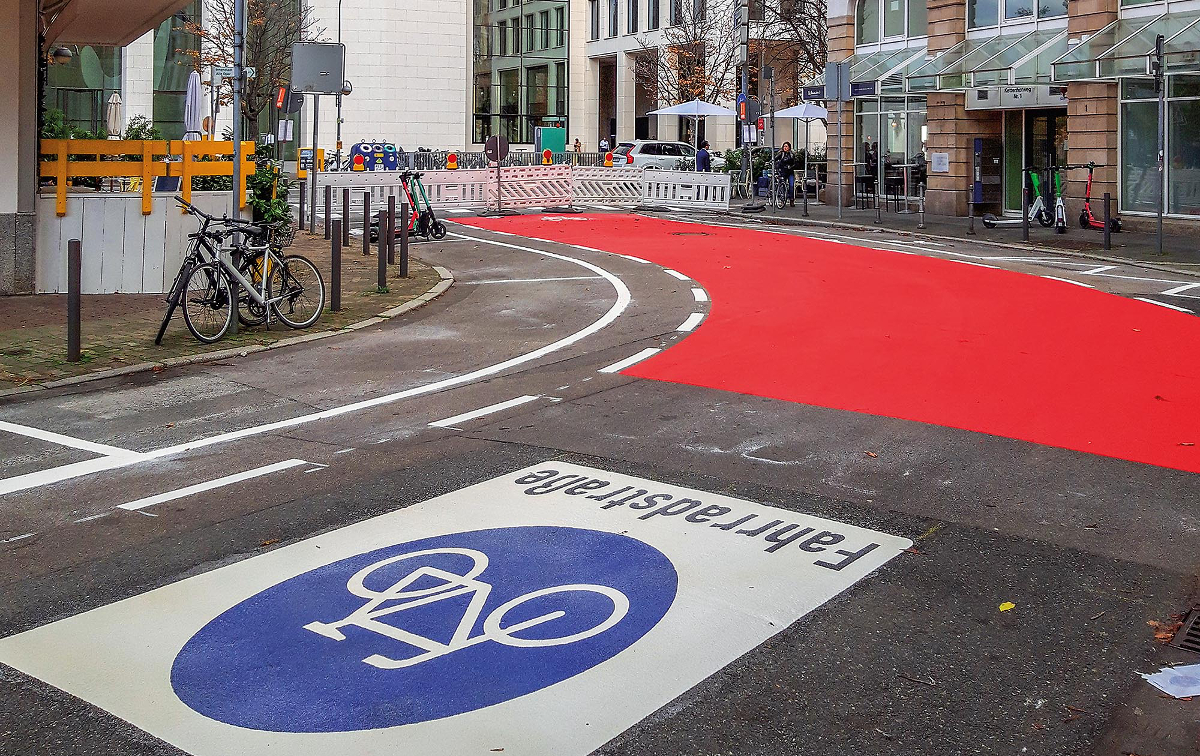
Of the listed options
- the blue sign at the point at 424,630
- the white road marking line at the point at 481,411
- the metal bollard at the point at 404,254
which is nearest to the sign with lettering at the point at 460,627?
the blue sign at the point at 424,630

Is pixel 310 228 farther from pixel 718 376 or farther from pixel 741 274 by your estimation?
pixel 718 376

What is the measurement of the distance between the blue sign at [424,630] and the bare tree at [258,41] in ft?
141

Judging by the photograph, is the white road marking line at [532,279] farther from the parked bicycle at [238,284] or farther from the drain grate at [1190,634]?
the drain grate at [1190,634]

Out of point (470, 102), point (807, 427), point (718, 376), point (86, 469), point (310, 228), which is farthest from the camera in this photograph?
point (470, 102)

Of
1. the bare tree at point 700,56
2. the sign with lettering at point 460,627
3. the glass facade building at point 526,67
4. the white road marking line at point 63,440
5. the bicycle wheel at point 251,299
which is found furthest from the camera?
the glass facade building at point 526,67

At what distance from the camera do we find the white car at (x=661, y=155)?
51094 mm

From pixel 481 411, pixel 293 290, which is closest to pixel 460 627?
pixel 481 411

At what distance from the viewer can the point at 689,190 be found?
3631 cm

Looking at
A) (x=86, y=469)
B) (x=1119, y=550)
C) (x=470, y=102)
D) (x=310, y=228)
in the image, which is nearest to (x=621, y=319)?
(x=86, y=469)

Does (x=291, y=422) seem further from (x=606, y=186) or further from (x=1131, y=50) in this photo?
(x=606, y=186)

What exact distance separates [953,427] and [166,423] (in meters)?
5.10

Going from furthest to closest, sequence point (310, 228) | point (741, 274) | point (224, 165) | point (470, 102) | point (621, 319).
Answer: point (470, 102) → point (310, 228) → point (741, 274) → point (224, 165) → point (621, 319)

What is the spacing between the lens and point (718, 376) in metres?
10.3

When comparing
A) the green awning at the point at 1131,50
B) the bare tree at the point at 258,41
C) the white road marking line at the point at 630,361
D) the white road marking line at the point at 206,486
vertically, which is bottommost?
the white road marking line at the point at 206,486
